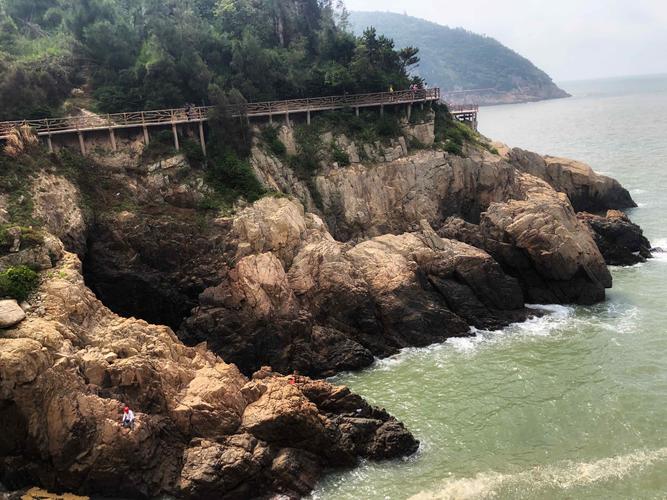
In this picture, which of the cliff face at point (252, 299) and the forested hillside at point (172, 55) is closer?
the cliff face at point (252, 299)

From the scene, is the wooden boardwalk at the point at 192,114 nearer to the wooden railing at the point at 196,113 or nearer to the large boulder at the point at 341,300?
the wooden railing at the point at 196,113

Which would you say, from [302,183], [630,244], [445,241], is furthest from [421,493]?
[630,244]

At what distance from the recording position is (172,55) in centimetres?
4747

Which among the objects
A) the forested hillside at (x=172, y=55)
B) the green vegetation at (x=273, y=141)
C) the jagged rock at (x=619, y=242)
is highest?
the forested hillside at (x=172, y=55)

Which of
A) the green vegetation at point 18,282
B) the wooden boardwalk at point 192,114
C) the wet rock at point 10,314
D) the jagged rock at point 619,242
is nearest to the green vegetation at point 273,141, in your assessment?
the wooden boardwalk at point 192,114

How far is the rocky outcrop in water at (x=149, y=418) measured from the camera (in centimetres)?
2105

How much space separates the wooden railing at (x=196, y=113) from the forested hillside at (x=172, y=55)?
157 centimetres

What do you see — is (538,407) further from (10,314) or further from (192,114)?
(192,114)

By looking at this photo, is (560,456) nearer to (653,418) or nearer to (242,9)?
(653,418)

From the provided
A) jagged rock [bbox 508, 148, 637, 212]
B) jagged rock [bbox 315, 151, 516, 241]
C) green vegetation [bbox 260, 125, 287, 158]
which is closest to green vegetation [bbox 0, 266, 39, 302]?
green vegetation [bbox 260, 125, 287, 158]

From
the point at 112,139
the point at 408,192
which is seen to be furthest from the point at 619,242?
the point at 112,139

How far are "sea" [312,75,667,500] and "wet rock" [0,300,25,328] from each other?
1396 cm

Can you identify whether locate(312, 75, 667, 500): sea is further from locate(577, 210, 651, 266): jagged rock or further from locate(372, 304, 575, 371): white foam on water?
locate(577, 210, 651, 266): jagged rock

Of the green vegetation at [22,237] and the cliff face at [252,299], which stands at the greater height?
the green vegetation at [22,237]
